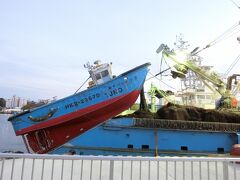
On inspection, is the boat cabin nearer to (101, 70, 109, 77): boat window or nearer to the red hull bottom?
(101, 70, 109, 77): boat window

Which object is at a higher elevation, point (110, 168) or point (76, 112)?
point (76, 112)

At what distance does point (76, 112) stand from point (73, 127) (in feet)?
3.25

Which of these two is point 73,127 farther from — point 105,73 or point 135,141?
point 105,73

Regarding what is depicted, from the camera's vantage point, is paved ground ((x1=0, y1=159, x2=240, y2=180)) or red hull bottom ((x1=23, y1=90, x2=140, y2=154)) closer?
paved ground ((x1=0, y1=159, x2=240, y2=180))

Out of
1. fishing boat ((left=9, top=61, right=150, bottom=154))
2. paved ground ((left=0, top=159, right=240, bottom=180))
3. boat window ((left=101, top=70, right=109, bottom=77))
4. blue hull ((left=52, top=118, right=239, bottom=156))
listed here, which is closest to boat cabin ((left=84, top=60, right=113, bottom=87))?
boat window ((left=101, top=70, right=109, bottom=77))

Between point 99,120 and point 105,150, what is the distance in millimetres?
1966

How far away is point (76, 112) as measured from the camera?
48.9 feet

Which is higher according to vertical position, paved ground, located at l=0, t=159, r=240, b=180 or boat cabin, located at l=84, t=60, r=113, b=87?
boat cabin, located at l=84, t=60, r=113, b=87

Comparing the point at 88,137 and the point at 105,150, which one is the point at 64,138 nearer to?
the point at 88,137

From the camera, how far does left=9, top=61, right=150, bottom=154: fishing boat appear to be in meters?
14.9

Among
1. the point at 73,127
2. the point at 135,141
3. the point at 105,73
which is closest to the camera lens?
the point at 135,141

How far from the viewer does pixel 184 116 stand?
1531 centimetres

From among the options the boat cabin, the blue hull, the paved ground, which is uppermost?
the boat cabin

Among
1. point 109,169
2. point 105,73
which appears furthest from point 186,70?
point 109,169
